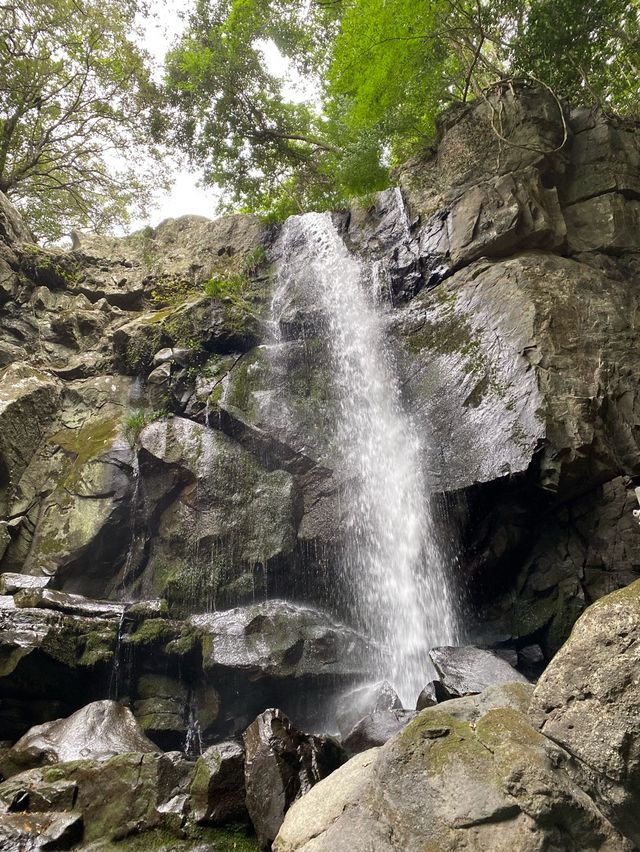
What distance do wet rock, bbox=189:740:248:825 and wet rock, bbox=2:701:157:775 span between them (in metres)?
1.46

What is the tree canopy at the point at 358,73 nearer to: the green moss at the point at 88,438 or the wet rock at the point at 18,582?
the green moss at the point at 88,438

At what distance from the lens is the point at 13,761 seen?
241 inches

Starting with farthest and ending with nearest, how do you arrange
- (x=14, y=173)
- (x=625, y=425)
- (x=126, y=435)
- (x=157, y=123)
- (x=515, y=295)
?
(x=157, y=123), (x=14, y=173), (x=126, y=435), (x=515, y=295), (x=625, y=425)

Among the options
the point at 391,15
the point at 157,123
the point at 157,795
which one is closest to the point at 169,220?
the point at 157,123

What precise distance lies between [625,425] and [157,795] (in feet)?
24.9

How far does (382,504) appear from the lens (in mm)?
9578

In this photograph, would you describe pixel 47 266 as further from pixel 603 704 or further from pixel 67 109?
pixel 603 704

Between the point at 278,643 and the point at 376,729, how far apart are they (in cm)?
293

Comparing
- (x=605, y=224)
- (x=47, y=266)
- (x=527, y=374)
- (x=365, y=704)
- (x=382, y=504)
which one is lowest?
(x=365, y=704)

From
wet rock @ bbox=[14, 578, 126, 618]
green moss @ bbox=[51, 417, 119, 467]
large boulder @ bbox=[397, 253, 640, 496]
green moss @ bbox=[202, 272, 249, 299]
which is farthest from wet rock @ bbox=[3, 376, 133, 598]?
large boulder @ bbox=[397, 253, 640, 496]

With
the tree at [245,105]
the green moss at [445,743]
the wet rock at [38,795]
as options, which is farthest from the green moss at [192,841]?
the tree at [245,105]

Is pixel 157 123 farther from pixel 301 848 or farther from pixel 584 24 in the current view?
pixel 301 848

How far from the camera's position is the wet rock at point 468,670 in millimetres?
5972

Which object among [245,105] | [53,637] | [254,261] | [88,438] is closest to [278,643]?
[53,637]
